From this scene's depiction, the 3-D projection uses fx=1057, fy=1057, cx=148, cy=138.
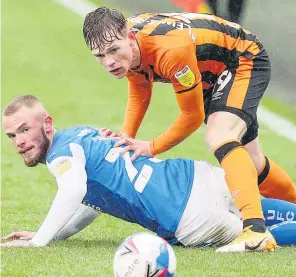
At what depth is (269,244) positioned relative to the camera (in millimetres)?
6355

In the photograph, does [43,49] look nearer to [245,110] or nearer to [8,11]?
[8,11]

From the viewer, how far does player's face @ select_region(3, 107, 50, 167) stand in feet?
21.3

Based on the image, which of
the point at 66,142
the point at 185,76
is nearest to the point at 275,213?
the point at 185,76

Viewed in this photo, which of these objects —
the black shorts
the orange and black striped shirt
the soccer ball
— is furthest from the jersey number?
the soccer ball

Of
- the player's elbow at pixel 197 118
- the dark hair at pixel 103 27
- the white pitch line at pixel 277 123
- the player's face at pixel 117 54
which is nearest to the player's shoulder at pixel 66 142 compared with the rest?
the player's face at pixel 117 54

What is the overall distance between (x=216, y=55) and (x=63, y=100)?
939 cm

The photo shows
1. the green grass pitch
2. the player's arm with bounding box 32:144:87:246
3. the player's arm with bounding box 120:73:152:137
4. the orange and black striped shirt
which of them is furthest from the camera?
the player's arm with bounding box 120:73:152:137

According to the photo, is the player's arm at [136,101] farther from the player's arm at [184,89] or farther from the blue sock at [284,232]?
the blue sock at [284,232]

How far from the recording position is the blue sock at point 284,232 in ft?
22.0

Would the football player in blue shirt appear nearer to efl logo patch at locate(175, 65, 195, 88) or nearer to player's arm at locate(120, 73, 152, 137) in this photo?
efl logo patch at locate(175, 65, 195, 88)

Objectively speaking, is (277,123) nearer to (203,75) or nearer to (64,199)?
(203,75)

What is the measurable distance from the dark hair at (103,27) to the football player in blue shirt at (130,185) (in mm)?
540

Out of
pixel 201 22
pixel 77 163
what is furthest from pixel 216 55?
pixel 77 163

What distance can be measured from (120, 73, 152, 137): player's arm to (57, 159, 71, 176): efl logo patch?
112 cm
